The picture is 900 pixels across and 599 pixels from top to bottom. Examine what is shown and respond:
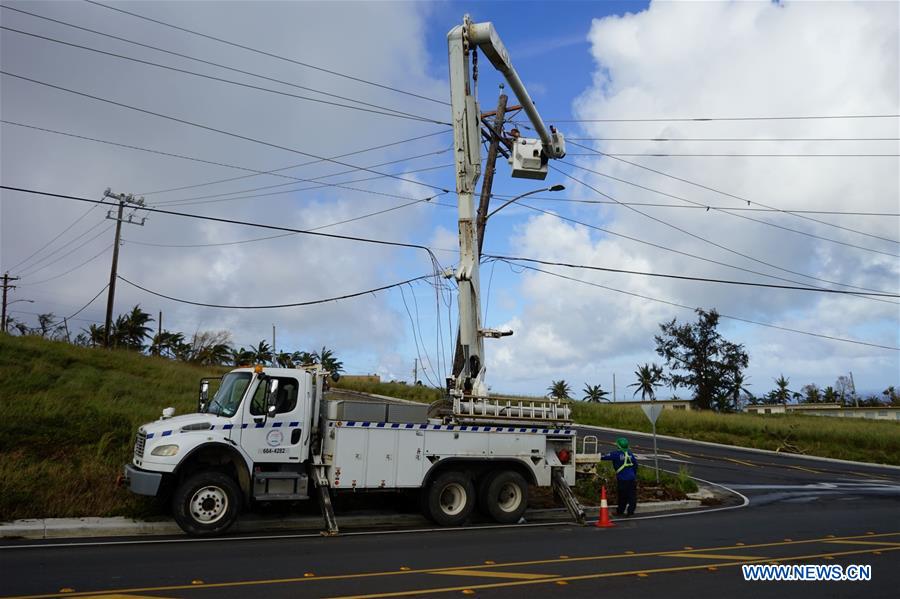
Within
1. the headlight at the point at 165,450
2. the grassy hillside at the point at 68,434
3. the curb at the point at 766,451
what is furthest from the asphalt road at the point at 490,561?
the curb at the point at 766,451

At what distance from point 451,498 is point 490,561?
3.76 metres

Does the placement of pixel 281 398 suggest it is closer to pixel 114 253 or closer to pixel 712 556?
pixel 712 556

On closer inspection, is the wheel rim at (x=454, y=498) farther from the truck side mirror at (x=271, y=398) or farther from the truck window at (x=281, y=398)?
the truck side mirror at (x=271, y=398)

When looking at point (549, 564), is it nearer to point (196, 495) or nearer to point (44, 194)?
point (196, 495)

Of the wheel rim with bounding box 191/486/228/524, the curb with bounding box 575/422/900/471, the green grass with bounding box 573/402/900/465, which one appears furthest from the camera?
the green grass with bounding box 573/402/900/465

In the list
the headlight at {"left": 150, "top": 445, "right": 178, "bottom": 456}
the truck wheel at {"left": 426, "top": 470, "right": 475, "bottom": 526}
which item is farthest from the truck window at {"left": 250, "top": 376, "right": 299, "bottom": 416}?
the truck wheel at {"left": 426, "top": 470, "right": 475, "bottom": 526}

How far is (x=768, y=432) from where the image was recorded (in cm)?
4225

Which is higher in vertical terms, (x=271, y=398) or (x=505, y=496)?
(x=271, y=398)

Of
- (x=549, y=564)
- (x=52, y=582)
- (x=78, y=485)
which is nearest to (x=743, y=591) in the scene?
(x=549, y=564)

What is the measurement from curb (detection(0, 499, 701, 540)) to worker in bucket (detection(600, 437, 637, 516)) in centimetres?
127

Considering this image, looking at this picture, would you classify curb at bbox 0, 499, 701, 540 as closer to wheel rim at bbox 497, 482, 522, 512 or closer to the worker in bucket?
wheel rim at bbox 497, 482, 522, 512

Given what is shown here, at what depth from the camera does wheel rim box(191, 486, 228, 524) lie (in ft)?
36.4

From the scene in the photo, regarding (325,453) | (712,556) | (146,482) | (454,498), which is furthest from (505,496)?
(146,482)

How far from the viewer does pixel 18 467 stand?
40.9 feet
